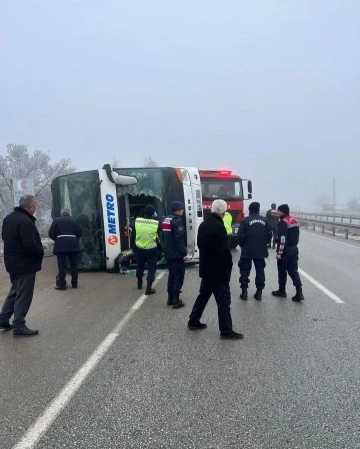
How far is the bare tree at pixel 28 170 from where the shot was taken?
→ 33062 millimetres

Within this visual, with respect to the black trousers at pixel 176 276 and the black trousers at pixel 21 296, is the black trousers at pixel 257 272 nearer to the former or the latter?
the black trousers at pixel 176 276

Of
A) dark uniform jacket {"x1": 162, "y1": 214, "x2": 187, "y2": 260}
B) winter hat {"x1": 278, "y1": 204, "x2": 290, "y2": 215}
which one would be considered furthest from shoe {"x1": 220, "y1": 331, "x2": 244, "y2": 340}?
winter hat {"x1": 278, "y1": 204, "x2": 290, "y2": 215}

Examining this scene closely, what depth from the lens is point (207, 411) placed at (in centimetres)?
310

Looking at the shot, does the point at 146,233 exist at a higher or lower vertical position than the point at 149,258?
higher

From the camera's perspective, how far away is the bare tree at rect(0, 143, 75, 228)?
33062mm

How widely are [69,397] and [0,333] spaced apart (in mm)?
2404

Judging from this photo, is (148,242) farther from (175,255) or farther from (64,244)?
(64,244)

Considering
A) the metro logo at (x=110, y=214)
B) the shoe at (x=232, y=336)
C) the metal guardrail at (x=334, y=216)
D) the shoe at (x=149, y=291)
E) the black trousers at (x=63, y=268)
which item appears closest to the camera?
the shoe at (x=232, y=336)

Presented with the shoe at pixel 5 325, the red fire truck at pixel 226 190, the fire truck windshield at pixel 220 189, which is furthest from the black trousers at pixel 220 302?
the fire truck windshield at pixel 220 189

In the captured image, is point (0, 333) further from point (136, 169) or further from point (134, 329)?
point (136, 169)

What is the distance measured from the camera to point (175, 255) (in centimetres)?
654

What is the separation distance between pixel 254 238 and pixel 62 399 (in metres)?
4.66

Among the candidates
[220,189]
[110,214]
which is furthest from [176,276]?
[220,189]

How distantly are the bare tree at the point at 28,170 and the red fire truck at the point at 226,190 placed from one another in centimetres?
2173
